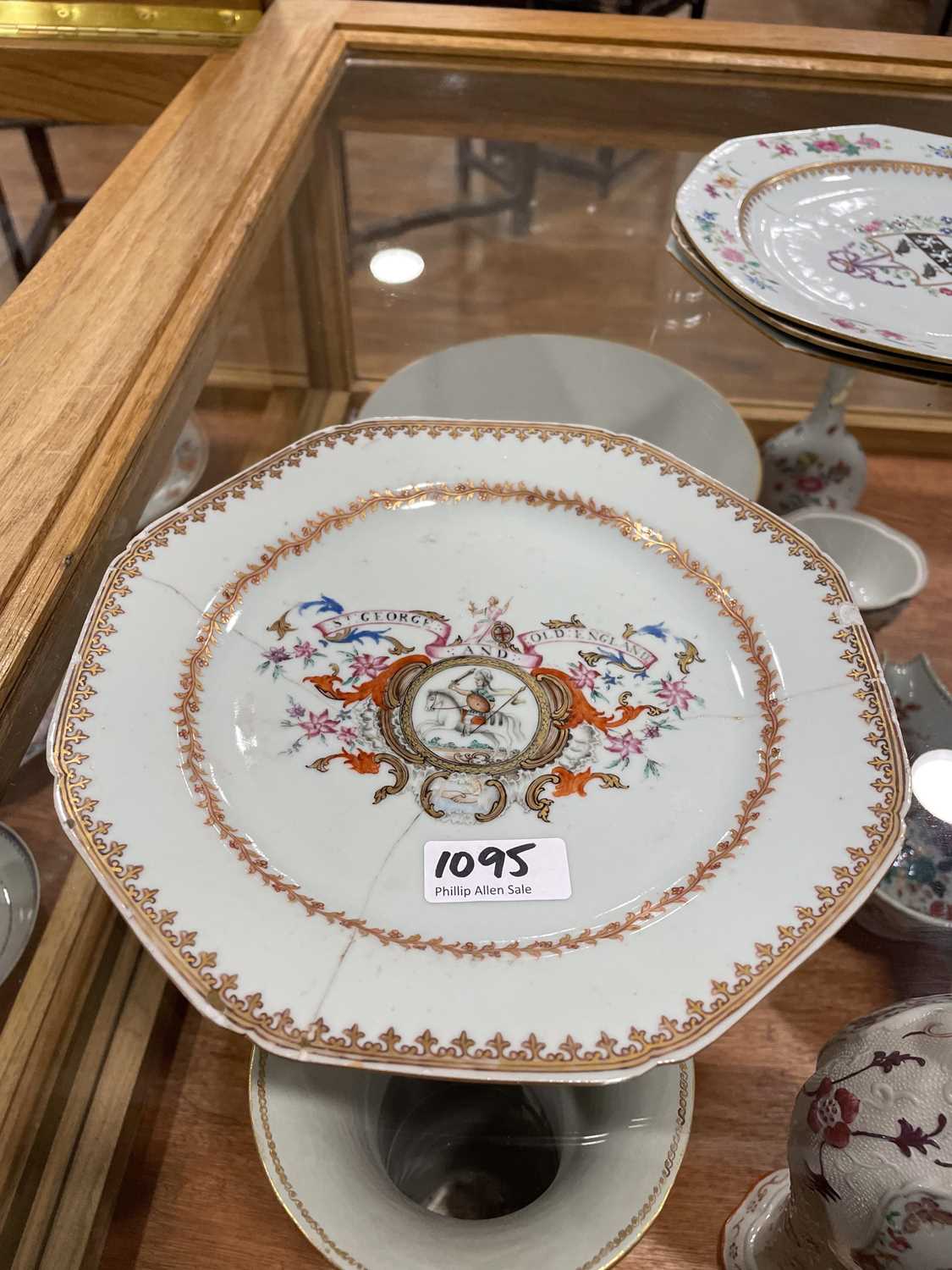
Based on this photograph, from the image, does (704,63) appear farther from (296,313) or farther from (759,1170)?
(759,1170)

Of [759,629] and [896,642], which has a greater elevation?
[759,629]

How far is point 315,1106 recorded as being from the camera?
2.28ft

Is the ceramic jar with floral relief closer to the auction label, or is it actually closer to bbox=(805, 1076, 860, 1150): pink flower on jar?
bbox=(805, 1076, 860, 1150): pink flower on jar

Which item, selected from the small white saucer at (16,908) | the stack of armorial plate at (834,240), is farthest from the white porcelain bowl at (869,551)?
the small white saucer at (16,908)

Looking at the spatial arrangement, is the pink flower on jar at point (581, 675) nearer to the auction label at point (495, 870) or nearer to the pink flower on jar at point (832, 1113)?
the auction label at point (495, 870)

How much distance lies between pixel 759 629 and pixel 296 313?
64 cm

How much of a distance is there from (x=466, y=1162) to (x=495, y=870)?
0.35 m

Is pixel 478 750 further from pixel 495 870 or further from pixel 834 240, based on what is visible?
pixel 834 240

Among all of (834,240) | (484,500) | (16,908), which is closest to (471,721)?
(484,500)

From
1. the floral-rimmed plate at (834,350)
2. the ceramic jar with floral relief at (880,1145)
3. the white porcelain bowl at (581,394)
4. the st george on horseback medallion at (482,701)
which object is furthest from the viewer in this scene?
the white porcelain bowl at (581,394)

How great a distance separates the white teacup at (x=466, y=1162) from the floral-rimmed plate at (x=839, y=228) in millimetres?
564

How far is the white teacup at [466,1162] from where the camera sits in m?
0.62

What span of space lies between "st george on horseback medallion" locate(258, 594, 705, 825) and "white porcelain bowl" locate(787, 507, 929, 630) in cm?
51

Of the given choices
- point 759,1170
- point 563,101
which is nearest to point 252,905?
point 759,1170
